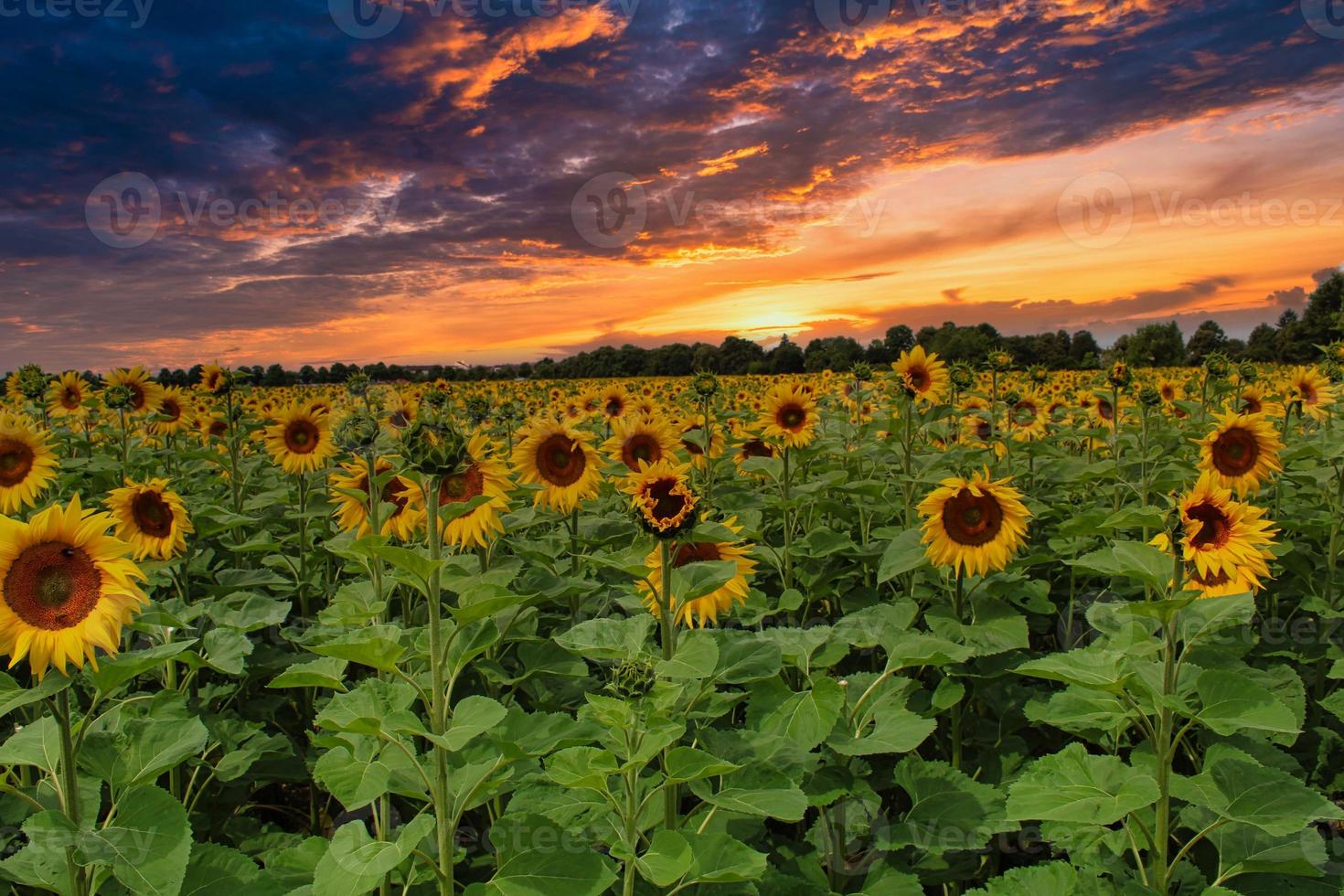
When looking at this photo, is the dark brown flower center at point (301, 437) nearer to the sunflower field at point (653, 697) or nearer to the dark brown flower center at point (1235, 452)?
the sunflower field at point (653, 697)

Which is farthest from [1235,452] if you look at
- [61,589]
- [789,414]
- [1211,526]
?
[61,589]

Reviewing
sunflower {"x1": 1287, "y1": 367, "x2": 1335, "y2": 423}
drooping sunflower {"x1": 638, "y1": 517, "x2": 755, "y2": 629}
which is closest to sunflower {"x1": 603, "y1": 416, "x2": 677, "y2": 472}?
drooping sunflower {"x1": 638, "y1": 517, "x2": 755, "y2": 629}

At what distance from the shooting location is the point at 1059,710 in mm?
2799

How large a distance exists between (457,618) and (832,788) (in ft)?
4.54

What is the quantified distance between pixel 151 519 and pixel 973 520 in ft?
15.2

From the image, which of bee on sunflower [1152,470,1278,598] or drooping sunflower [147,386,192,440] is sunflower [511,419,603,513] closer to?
bee on sunflower [1152,470,1278,598]

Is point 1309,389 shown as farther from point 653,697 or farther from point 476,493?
point 653,697

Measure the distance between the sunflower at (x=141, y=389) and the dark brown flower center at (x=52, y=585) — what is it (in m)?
7.60

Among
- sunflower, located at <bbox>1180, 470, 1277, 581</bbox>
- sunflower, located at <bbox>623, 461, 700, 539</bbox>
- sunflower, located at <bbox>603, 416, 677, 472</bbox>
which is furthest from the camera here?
sunflower, located at <bbox>603, 416, 677, 472</bbox>

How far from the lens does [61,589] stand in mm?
2311

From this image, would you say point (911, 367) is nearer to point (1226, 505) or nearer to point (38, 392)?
point (1226, 505)

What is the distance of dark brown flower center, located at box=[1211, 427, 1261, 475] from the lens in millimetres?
5188

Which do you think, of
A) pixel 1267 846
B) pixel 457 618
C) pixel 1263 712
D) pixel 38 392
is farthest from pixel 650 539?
pixel 38 392

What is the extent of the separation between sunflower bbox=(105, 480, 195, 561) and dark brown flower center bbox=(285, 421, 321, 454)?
5.96ft
